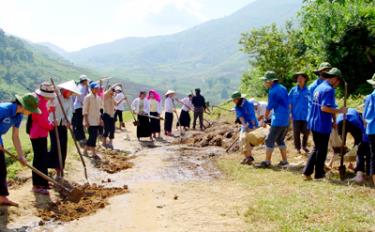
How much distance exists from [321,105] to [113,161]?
674 cm

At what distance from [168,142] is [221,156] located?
513 centimetres

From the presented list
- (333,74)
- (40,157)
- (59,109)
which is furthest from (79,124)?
(333,74)

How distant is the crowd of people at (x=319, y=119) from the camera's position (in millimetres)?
8781

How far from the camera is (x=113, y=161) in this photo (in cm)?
1359

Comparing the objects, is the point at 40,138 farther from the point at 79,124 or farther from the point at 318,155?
the point at 79,124

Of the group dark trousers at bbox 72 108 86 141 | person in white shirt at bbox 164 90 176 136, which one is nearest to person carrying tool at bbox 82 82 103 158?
dark trousers at bbox 72 108 86 141

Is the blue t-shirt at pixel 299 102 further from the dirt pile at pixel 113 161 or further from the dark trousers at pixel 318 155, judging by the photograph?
the dirt pile at pixel 113 161

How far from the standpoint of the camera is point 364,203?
733cm

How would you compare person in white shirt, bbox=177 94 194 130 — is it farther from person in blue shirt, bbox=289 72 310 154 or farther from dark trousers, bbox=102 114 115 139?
person in blue shirt, bbox=289 72 310 154

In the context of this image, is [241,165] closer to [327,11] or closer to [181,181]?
[181,181]

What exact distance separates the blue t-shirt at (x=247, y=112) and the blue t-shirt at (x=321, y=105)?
2935mm

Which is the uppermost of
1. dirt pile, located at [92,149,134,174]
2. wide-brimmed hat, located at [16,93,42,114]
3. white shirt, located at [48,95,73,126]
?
wide-brimmed hat, located at [16,93,42,114]

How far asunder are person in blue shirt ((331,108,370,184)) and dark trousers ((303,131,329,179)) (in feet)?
2.09

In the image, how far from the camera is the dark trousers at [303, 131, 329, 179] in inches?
357
